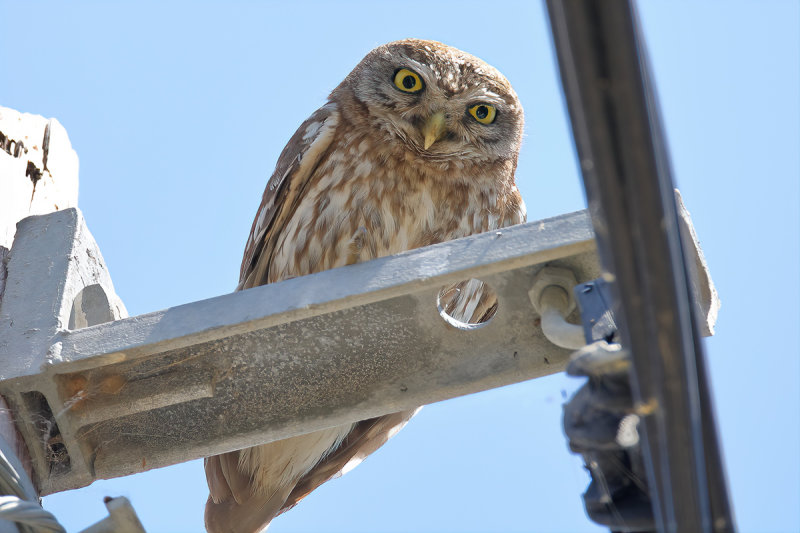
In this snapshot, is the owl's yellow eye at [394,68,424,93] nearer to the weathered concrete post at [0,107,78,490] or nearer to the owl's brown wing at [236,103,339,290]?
the owl's brown wing at [236,103,339,290]

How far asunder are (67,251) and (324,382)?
1.12m

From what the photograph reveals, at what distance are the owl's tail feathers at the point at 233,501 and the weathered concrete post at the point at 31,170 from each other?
118 centimetres

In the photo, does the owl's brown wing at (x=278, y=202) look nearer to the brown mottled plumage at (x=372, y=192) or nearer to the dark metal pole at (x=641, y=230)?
the brown mottled plumage at (x=372, y=192)

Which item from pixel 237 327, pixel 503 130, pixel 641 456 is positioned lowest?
pixel 641 456

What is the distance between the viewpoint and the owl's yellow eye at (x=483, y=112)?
5387 millimetres

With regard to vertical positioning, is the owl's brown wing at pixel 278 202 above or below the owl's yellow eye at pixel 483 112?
below

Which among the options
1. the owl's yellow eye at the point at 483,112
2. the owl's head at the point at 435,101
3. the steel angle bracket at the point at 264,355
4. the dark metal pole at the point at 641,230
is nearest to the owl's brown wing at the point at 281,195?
the owl's head at the point at 435,101

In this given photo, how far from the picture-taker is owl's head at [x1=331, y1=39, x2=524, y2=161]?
5.09 meters

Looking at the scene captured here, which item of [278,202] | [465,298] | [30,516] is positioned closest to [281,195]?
[278,202]

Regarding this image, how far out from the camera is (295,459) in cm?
416

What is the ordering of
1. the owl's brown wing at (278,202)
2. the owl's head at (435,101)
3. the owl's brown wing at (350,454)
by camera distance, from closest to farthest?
the owl's brown wing at (350,454) < the owl's brown wing at (278,202) < the owl's head at (435,101)

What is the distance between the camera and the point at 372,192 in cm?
464

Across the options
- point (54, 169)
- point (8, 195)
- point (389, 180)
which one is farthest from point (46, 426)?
point (389, 180)

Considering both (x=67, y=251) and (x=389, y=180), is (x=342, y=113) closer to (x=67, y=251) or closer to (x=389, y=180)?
(x=389, y=180)
